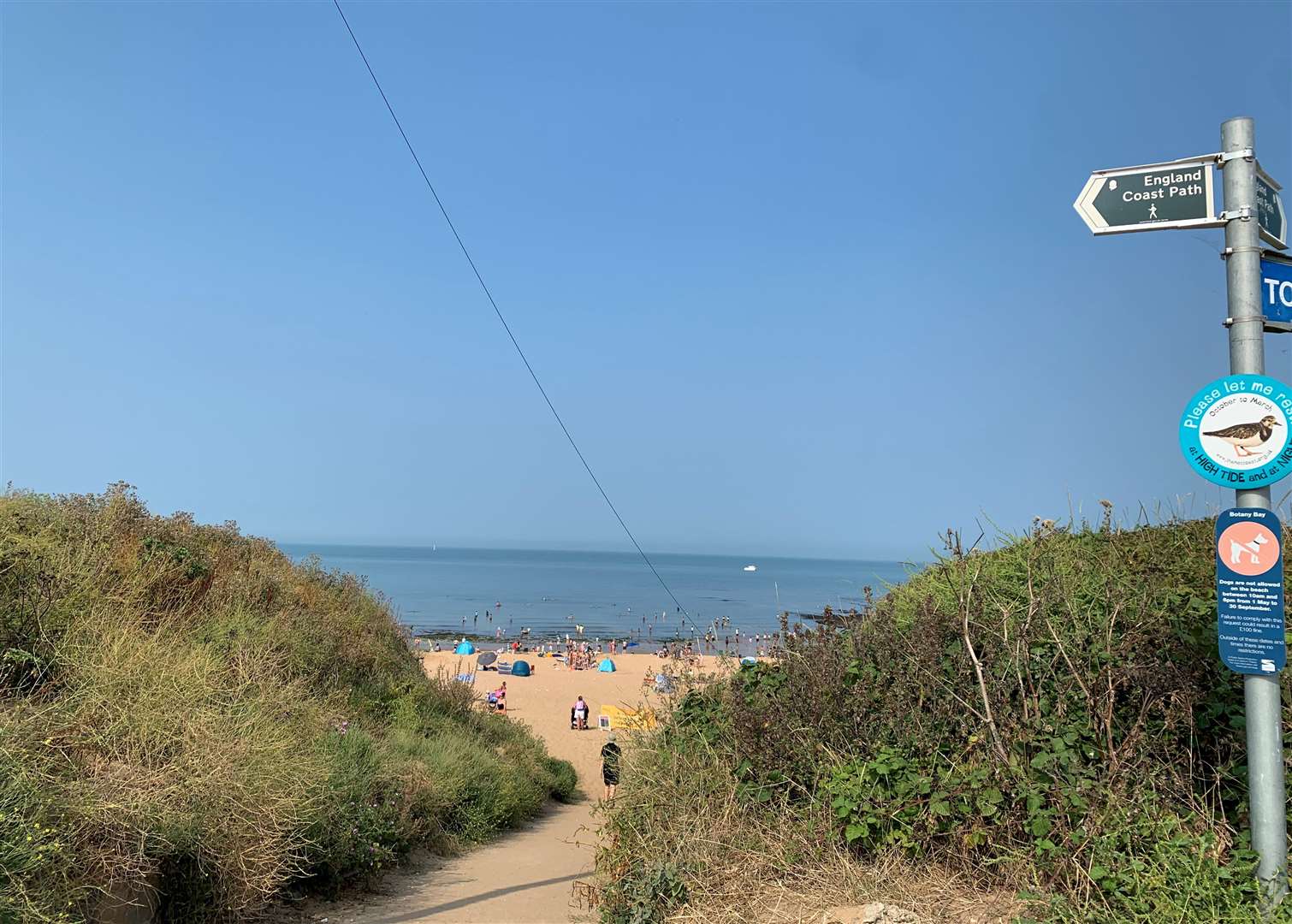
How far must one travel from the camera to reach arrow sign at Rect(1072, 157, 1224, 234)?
3926 millimetres

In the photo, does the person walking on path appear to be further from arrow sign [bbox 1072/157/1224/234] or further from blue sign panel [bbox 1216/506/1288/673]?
arrow sign [bbox 1072/157/1224/234]

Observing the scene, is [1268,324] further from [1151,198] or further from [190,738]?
[190,738]

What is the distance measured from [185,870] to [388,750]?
4305 millimetres

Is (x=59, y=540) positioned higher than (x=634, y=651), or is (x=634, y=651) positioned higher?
(x=59, y=540)

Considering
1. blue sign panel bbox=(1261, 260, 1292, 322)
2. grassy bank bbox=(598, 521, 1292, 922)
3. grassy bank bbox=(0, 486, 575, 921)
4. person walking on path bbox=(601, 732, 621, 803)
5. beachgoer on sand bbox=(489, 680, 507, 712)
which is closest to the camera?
blue sign panel bbox=(1261, 260, 1292, 322)

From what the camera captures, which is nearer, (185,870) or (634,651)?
(185,870)

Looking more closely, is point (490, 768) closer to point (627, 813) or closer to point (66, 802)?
point (627, 813)

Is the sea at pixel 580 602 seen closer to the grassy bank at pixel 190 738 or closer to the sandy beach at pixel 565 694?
the sandy beach at pixel 565 694

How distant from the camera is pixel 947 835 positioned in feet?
15.0

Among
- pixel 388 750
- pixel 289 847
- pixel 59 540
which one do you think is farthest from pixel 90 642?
pixel 388 750

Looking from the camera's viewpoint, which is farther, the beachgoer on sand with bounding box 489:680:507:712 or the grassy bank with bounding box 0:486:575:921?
the beachgoer on sand with bounding box 489:680:507:712

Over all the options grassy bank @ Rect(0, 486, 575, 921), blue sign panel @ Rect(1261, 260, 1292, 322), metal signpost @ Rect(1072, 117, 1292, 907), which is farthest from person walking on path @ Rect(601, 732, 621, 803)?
blue sign panel @ Rect(1261, 260, 1292, 322)

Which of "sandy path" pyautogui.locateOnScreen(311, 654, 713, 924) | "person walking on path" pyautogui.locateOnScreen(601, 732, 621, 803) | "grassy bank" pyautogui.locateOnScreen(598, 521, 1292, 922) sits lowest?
"sandy path" pyautogui.locateOnScreen(311, 654, 713, 924)

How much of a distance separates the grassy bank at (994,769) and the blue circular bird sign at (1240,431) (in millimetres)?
1374
